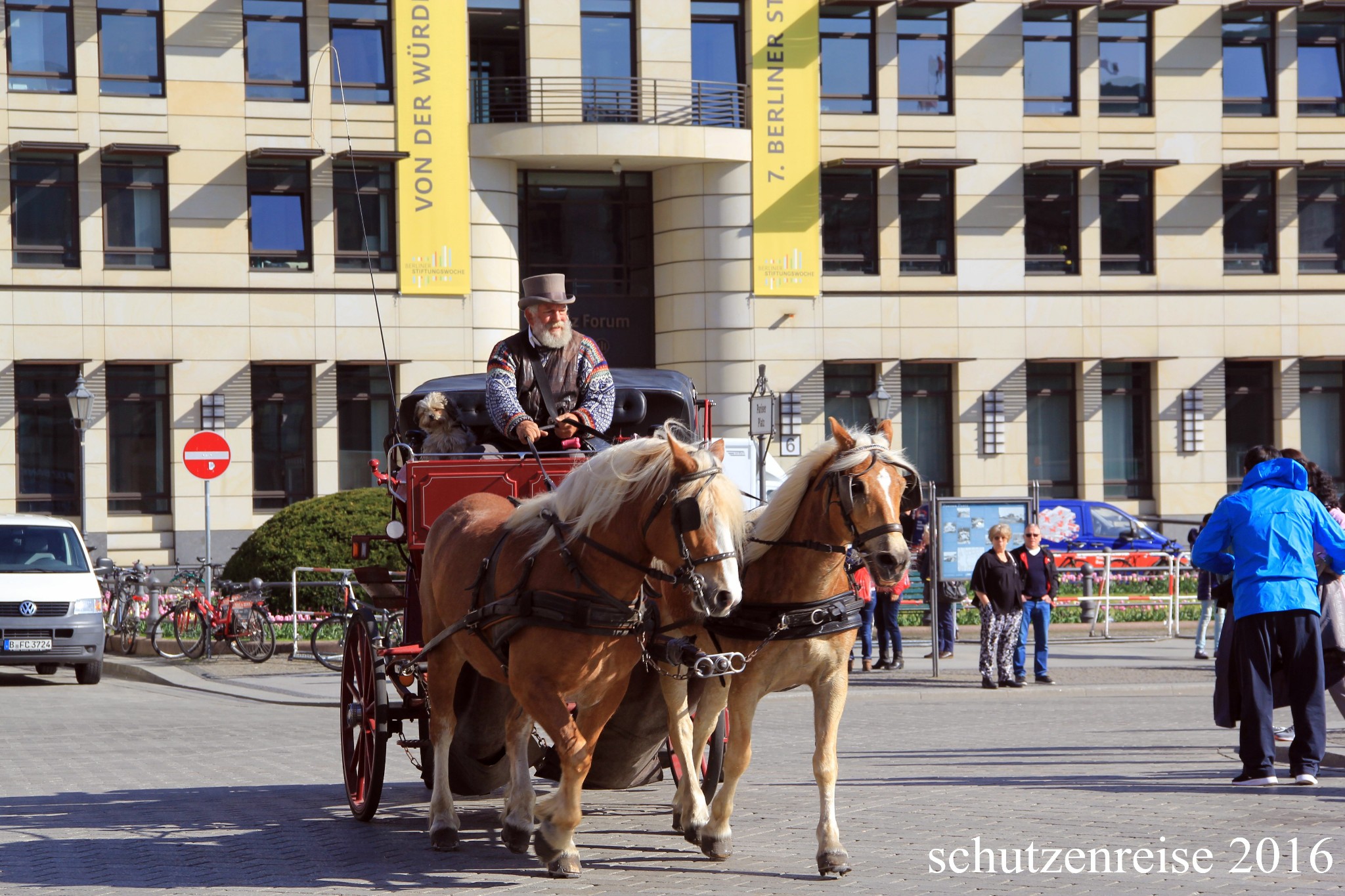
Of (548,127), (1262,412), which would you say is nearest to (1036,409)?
(1262,412)

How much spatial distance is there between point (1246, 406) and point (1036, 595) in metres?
20.7

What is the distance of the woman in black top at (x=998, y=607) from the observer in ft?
56.9

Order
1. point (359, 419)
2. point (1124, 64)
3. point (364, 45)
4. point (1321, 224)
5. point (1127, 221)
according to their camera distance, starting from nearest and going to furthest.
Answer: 1. point (364, 45)
2. point (359, 419)
3. point (1124, 64)
4. point (1127, 221)
5. point (1321, 224)

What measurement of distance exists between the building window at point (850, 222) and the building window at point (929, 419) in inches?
103

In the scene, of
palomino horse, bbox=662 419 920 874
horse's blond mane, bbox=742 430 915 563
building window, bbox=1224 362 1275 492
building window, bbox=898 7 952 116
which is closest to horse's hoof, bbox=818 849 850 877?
A: palomino horse, bbox=662 419 920 874

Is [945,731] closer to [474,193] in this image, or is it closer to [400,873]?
[400,873]

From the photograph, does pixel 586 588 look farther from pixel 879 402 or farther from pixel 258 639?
pixel 879 402

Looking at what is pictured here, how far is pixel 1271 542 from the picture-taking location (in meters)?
9.67

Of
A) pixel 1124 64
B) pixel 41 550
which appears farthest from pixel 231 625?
pixel 1124 64

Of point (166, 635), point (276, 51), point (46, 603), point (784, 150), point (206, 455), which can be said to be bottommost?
point (166, 635)

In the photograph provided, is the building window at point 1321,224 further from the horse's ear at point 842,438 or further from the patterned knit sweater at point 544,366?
the horse's ear at point 842,438

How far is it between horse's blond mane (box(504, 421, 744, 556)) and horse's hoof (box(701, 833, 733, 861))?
5.09ft

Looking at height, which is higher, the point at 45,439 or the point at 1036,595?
the point at 45,439

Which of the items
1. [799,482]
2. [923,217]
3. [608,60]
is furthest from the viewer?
[923,217]
